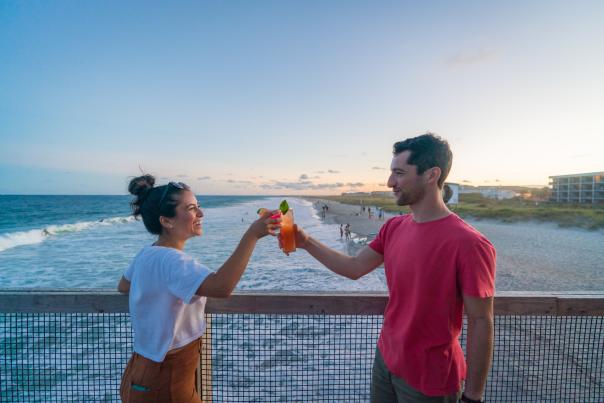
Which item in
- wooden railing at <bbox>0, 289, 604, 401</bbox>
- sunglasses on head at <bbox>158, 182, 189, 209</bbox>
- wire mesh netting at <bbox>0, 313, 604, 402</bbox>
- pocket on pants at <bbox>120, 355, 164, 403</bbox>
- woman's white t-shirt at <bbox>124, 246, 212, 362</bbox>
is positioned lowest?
wire mesh netting at <bbox>0, 313, 604, 402</bbox>

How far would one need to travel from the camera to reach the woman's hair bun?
178 centimetres

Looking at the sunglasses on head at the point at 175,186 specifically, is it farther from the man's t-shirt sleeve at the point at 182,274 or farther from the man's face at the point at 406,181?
the man's face at the point at 406,181

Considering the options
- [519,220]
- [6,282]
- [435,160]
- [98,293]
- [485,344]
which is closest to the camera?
[485,344]

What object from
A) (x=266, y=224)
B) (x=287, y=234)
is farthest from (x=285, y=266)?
(x=266, y=224)

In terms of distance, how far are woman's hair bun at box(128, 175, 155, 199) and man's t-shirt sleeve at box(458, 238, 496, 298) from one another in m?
1.73

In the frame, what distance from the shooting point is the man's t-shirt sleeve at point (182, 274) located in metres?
1.43

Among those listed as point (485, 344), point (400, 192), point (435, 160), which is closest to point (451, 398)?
point (485, 344)

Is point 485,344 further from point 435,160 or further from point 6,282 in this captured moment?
point 6,282

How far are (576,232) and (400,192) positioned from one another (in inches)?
1270

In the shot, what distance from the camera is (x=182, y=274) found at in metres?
1.45

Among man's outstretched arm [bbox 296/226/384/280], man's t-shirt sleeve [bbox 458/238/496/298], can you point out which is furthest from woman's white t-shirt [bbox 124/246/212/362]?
man's t-shirt sleeve [bbox 458/238/496/298]

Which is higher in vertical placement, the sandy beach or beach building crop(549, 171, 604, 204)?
beach building crop(549, 171, 604, 204)

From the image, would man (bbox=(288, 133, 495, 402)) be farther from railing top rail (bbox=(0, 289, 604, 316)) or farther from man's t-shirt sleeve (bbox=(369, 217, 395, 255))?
railing top rail (bbox=(0, 289, 604, 316))

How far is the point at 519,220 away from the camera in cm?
3366
